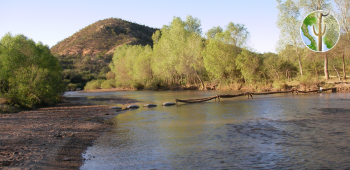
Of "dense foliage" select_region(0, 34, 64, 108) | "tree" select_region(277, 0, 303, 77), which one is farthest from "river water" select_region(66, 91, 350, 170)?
"tree" select_region(277, 0, 303, 77)

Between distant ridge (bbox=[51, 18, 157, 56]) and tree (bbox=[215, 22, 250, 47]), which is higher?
distant ridge (bbox=[51, 18, 157, 56])

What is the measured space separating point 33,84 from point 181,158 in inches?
702

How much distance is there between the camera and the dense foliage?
2020 centimetres

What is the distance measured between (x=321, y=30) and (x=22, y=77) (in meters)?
28.8

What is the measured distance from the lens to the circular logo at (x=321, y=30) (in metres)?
26.8

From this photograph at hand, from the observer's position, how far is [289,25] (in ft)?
116

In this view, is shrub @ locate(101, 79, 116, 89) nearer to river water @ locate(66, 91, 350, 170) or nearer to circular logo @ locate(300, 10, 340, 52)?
circular logo @ locate(300, 10, 340, 52)

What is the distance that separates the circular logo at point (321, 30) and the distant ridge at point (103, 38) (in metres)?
106

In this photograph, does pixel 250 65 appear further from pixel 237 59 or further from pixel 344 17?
pixel 344 17

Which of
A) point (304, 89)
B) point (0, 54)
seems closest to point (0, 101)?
point (0, 54)

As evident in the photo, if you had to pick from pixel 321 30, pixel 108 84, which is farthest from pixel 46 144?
pixel 108 84

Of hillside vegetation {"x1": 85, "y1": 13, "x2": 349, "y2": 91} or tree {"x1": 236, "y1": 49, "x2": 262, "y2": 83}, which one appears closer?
hillside vegetation {"x1": 85, "y1": 13, "x2": 349, "y2": 91}

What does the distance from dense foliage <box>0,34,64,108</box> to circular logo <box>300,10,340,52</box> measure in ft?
89.1

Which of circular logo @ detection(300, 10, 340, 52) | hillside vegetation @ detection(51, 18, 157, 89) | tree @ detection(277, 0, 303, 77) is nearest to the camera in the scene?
circular logo @ detection(300, 10, 340, 52)
